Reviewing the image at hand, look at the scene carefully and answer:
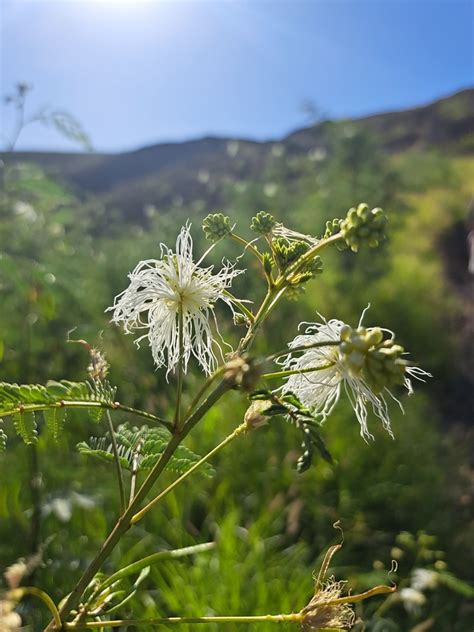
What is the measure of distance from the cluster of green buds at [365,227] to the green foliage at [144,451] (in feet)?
1.15

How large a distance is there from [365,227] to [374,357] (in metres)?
0.13

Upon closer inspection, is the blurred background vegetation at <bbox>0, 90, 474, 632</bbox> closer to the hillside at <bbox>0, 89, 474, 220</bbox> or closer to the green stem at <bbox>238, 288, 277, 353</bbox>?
the green stem at <bbox>238, 288, 277, 353</bbox>

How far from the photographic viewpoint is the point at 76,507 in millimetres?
2324

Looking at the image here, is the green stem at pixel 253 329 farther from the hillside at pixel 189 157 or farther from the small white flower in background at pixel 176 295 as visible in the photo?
the hillside at pixel 189 157

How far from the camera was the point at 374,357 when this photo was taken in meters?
0.62

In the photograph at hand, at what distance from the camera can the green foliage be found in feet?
2.58

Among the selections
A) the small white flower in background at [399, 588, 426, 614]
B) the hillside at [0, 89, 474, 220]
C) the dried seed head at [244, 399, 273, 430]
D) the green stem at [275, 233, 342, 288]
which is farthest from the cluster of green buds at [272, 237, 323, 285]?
the hillside at [0, 89, 474, 220]

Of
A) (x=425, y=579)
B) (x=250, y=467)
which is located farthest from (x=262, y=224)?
(x=250, y=467)

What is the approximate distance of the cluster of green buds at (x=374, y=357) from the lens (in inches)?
24.0

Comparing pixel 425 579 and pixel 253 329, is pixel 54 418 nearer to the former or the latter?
pixel 253 329

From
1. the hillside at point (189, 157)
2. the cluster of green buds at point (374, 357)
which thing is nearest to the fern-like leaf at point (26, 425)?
the cluster of green buds at point (374, 357)

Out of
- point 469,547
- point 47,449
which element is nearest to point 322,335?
point 47,449

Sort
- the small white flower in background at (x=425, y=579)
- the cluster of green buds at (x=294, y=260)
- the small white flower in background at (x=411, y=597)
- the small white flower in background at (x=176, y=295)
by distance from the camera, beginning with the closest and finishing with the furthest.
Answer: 1. the cluster of green buds at (x=294, y=260)
2. the small white flower in background at (x=176, y=295)
3. the small white flower in background at (x=411, y=597)
4. the small white flower in background at (x=425, y=579)

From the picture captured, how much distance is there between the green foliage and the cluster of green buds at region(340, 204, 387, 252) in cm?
35
